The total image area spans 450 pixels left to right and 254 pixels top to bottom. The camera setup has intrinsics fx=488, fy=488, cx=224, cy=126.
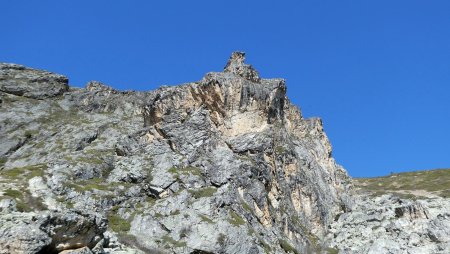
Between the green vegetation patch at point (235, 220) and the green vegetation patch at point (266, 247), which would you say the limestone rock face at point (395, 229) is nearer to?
the green vegetation patch at point (266, 247)

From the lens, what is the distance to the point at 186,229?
60.3 metres

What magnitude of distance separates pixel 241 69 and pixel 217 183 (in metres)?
30.2

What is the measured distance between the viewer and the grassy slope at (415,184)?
124 meters

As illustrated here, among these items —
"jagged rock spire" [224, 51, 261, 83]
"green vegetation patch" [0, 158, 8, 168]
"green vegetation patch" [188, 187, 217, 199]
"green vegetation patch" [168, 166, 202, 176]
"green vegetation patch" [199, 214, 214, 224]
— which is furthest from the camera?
"green vegetation patch" [0, 158, 8, 168]

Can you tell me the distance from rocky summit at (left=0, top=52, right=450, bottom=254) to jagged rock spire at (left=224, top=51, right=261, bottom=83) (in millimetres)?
240

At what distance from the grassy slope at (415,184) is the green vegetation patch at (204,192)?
6512cm

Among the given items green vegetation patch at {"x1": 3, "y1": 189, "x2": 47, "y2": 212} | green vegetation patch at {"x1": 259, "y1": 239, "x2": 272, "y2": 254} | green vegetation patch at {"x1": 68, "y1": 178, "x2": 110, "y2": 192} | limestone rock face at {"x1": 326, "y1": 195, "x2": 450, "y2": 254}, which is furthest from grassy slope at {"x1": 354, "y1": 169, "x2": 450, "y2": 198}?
green vegetation patch at {"x1": 3, "y1": 189, "x2": 47, "y2": 212}

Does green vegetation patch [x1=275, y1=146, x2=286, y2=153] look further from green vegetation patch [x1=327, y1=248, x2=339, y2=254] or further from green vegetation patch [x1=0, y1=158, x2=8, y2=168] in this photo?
green vegetation patch [x1=0, y1=158, x2=8, y2=168]

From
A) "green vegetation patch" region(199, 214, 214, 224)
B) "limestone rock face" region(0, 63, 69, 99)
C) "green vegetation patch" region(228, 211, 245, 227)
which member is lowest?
"green vegetation patch" region(199, 214, 214, 224)

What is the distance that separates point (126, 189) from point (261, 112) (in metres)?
29.3

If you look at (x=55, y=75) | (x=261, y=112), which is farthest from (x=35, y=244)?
(x=55, y=75)

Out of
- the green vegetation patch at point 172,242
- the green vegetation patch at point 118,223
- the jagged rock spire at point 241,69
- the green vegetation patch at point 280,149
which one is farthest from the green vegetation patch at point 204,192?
the jagged rock spire at point 241,69

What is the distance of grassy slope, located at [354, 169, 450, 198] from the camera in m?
124

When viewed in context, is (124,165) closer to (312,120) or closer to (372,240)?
(372,240)
